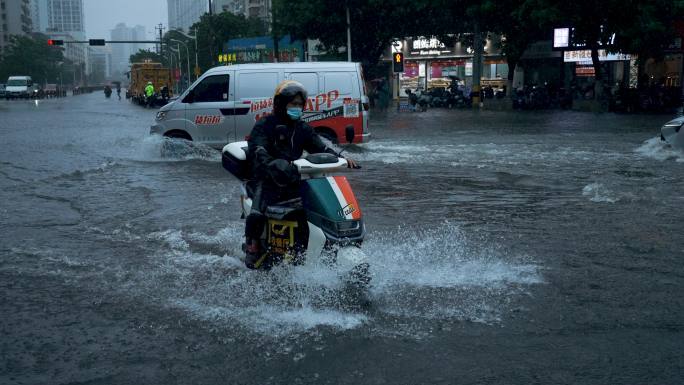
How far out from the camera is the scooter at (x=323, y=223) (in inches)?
198

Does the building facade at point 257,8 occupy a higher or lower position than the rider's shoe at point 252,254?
higher

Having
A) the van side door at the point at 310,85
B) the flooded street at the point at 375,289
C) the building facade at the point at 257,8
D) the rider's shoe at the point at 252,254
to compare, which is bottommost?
the flooded street at the point at 375,289

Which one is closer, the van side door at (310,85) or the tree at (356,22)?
the van side door at (310,85)

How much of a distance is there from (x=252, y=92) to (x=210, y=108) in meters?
0.93

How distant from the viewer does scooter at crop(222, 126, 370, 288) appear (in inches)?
198

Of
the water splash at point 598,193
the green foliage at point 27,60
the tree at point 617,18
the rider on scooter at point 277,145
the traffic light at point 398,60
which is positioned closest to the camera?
the rider on scooter at point 277,145

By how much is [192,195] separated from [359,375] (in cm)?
699

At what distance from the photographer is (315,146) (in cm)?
562

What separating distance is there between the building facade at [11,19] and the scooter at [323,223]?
152 m

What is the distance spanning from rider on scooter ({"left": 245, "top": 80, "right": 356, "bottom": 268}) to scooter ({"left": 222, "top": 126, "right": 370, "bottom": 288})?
0.10 metres

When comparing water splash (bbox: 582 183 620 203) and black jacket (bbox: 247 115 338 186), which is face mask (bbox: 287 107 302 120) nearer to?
Answer: black jacket (bbox: 247 115 338 186)

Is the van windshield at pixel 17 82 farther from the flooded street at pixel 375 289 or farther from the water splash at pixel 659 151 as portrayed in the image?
the water splash at pixel 659 151

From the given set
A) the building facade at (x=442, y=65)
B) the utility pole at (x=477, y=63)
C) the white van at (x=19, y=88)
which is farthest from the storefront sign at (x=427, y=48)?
the white van at (x=19, y=88)

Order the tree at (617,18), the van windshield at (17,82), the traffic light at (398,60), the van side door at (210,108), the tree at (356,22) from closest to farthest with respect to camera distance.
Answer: the van side door at (210,108) → the tree at (617,18) → the traffic light at (398,60) → the tree at (356,22) → the van windshield at (17,82)
